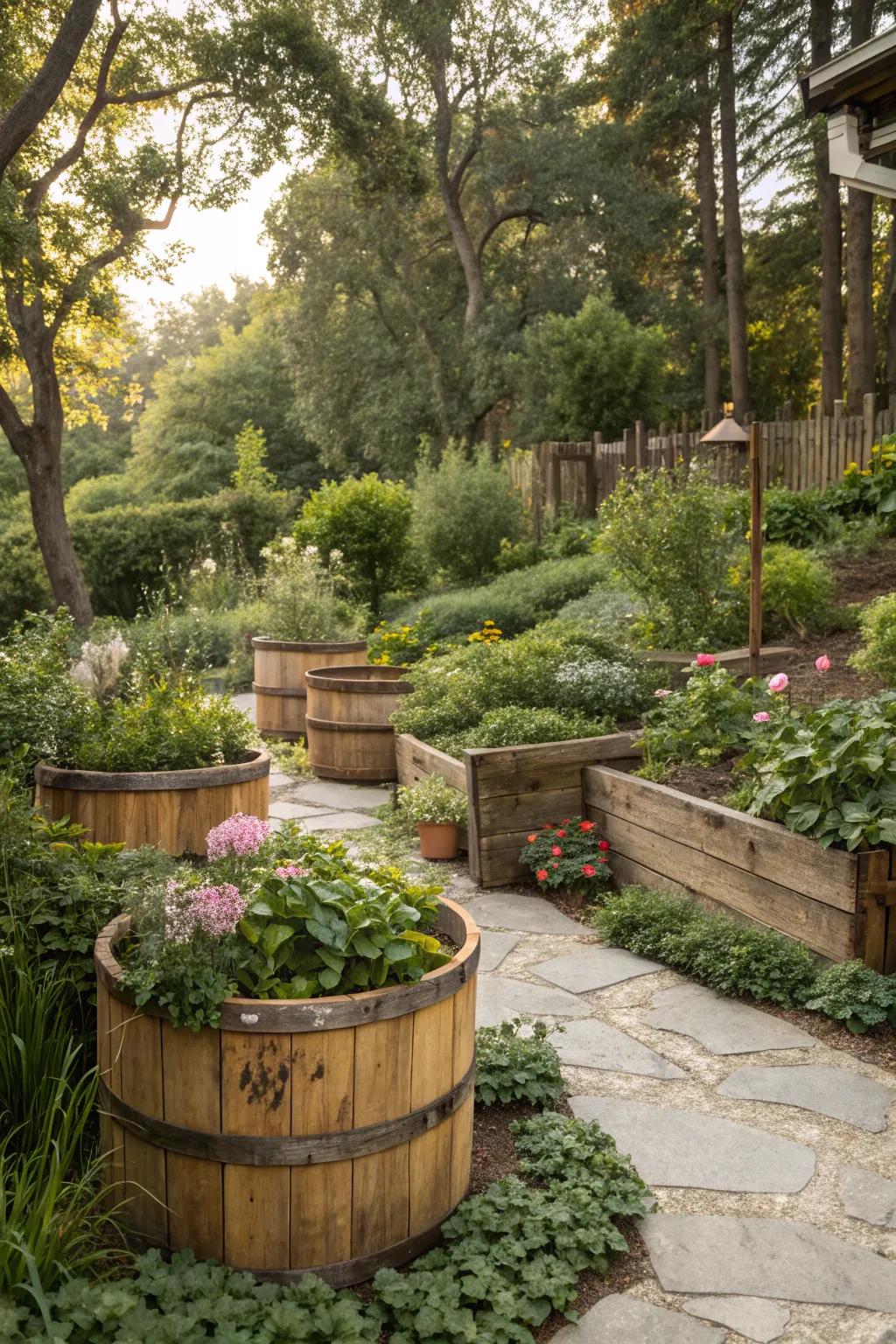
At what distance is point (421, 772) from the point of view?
6141 mm

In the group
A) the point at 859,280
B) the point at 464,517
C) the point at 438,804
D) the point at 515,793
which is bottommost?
the point at 438,804

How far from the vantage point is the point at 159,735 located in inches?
163

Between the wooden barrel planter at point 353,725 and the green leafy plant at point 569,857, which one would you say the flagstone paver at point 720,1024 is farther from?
the wooden barrel planter at point 353,725

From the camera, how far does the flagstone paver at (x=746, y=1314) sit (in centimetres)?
210

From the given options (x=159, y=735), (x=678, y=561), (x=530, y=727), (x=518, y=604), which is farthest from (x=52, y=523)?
(x=159, y=735)

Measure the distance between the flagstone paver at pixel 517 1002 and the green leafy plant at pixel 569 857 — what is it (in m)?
0.95

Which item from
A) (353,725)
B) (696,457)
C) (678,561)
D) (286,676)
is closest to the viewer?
(353,725)

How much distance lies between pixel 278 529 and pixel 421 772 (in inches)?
489

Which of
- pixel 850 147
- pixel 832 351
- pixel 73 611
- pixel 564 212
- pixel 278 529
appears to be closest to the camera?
pixel 850 147

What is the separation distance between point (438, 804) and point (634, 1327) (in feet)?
10.8

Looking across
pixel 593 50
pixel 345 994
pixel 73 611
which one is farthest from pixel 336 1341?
pixel 593 50

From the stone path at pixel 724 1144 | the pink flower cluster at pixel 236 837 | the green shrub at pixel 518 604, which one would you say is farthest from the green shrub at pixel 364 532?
the pink flower cluster at pixel 236 837

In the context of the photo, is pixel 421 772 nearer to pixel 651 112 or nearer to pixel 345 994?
pixel 345 994

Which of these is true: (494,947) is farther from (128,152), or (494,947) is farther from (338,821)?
(128,152)
